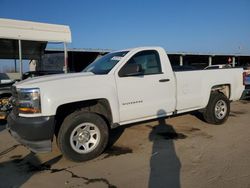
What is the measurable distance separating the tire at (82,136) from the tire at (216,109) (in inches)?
122

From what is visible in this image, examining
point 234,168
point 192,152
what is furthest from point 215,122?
point 234,168

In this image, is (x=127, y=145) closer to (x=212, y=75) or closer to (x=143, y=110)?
(x=143, y=110)

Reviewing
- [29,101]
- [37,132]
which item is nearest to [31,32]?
[29,101]

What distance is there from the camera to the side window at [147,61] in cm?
584

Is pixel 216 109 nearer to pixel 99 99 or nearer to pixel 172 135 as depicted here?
pixel 172 135

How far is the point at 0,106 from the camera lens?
823 centimetres

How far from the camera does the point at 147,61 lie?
606 cm

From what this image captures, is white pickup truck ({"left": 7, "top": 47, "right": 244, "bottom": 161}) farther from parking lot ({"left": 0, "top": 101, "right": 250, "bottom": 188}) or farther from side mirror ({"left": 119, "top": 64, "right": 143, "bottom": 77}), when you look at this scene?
parking lot ({"left": 0, "top": 101, "right": 250, "bottom": 188})

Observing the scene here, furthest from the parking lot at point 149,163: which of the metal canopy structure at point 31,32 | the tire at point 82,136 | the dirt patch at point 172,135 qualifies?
the metal canopy structure at point 31,32

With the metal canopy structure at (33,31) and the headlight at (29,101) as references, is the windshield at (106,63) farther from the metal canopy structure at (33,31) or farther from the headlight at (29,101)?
the metal canopy structure at (33,31)

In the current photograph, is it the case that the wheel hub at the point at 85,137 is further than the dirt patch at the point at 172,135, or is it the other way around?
the dirt patch at the point at 172,135

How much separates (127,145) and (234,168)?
86.2 inches

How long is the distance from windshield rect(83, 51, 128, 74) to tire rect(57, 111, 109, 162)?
1.00 meters

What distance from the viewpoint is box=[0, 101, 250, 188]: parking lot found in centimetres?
405
